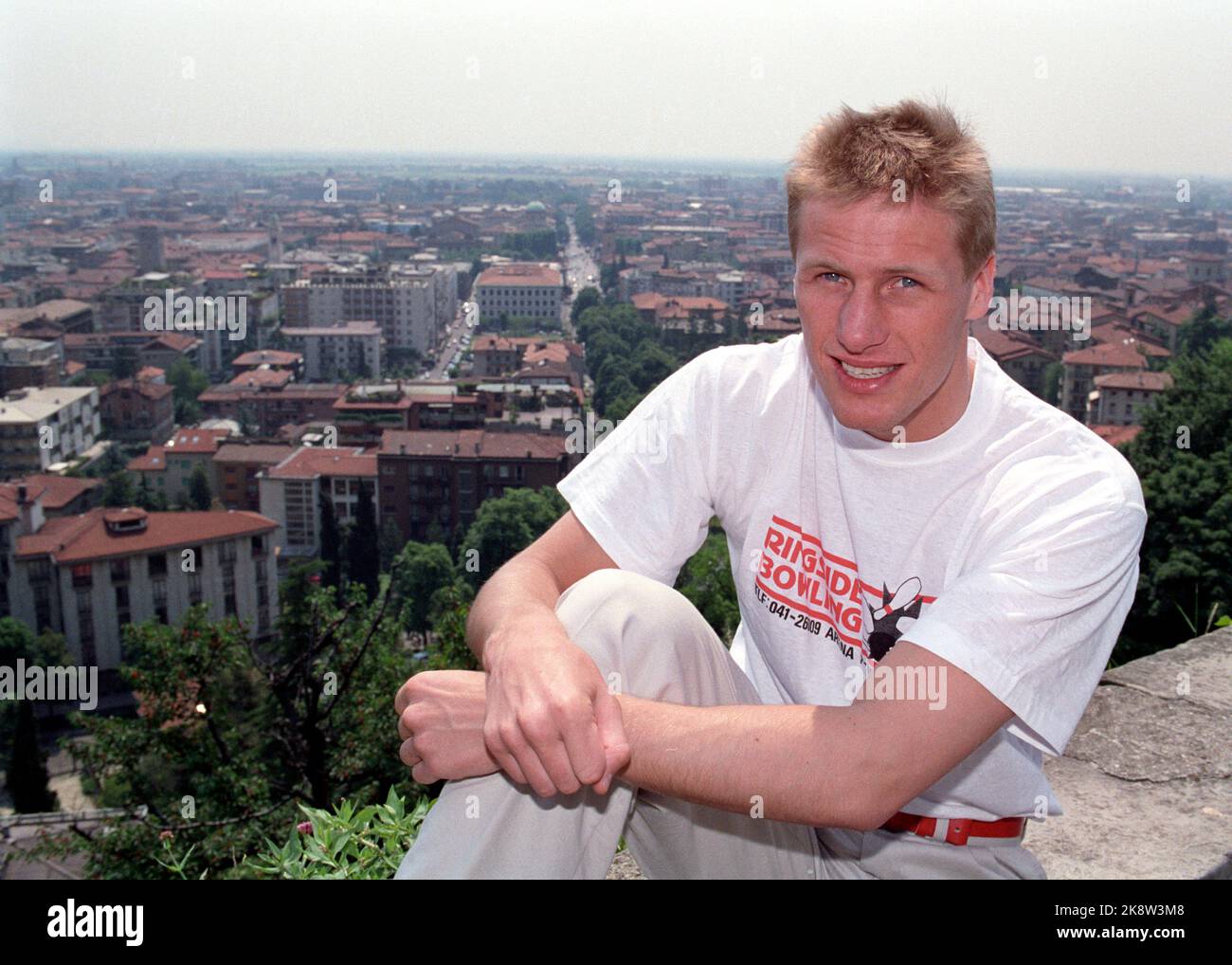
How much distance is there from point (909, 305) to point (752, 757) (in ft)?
0.98

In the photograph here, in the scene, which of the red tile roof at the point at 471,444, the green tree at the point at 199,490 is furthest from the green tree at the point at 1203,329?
the green tree at the point at 199,490

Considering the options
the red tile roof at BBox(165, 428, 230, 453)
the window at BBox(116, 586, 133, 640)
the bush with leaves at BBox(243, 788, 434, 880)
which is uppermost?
the bush with leaves at BBox(243, 788, 434, 880)

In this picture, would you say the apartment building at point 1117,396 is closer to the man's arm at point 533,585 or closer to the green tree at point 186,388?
the man's arm at point 533,585

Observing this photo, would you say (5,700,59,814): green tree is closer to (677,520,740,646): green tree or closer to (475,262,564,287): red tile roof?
(677,520,740,646): green tree

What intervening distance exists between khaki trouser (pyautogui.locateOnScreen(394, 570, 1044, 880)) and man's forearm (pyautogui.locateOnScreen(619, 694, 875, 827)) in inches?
1.7

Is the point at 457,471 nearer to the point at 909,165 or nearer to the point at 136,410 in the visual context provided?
the point at 136,410

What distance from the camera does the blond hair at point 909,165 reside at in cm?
73

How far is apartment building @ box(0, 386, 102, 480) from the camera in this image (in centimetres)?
1486

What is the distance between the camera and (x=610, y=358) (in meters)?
18.1

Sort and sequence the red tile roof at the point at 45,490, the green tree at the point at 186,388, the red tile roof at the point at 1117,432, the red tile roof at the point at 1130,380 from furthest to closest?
1. the green tree at the point at 186,388
2. the red tile roof at the point at 45,490
3. the red tile roof at the point at 1130,380
4. the red tile roof at the point at 1117,432

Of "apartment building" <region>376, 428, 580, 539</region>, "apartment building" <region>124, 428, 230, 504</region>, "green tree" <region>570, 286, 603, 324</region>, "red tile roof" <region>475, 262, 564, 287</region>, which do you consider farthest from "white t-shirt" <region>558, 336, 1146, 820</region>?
"red tile roof" <region>475, 262, 564, 287</region>

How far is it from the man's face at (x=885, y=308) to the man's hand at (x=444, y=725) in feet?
0.98

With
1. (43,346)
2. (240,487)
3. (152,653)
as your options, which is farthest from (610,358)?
(152,653)
